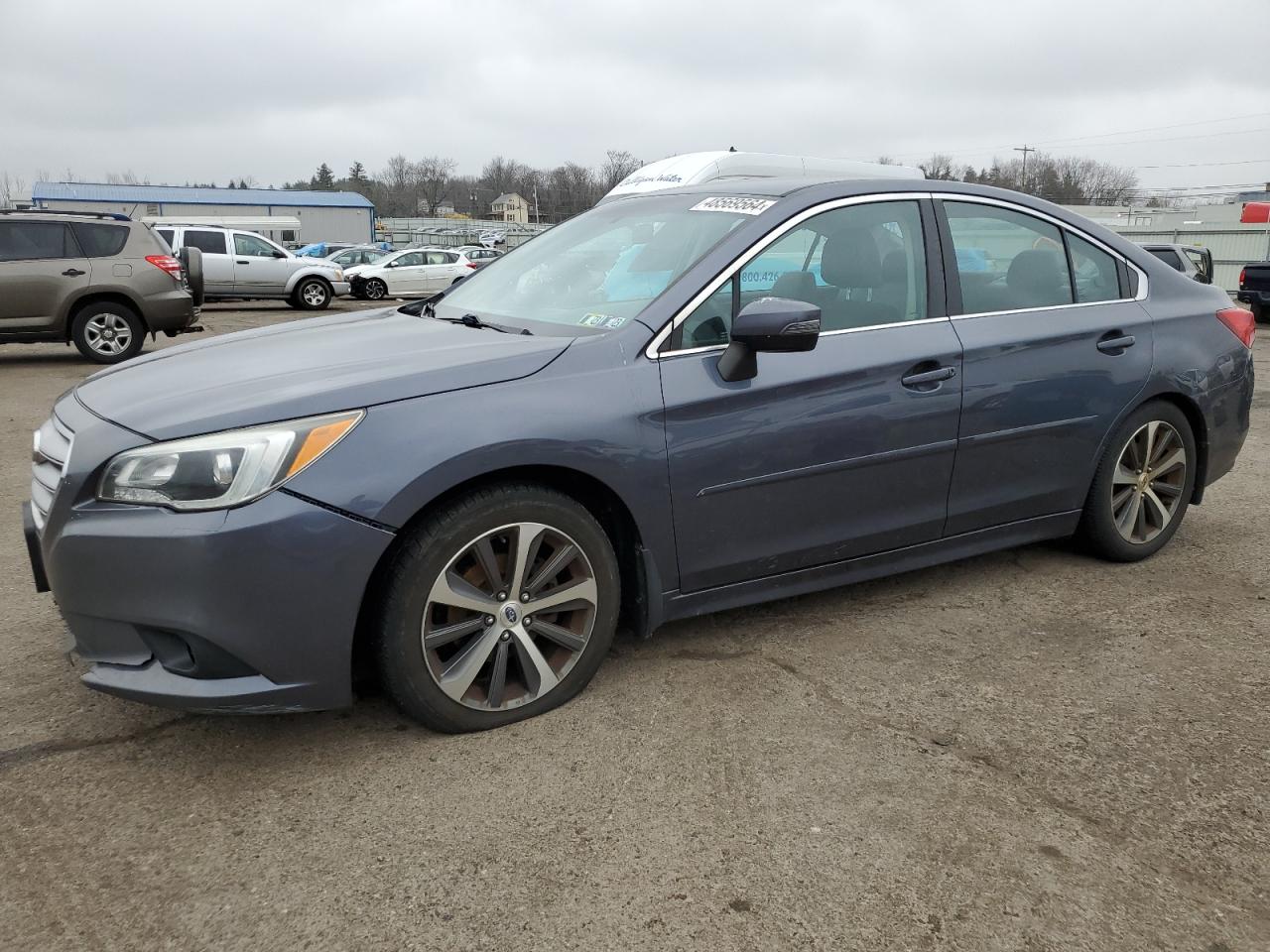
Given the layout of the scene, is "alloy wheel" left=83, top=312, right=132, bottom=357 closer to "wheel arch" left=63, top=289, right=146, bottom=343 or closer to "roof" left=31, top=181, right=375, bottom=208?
"wheel arch" left=63, top=289, right=146, bottom=343

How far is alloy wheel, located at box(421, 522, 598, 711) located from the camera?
2.80 meters

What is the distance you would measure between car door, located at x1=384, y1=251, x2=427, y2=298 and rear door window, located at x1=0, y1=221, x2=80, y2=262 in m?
14.2

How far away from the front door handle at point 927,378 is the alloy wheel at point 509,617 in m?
1.34

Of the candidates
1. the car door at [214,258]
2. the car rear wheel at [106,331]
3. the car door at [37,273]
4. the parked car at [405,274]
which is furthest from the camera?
the parked car at [405,274]

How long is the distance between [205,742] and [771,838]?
5.30ft

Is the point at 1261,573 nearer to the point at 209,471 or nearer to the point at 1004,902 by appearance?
the point at 1004,902

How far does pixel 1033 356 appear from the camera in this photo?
12.6ft

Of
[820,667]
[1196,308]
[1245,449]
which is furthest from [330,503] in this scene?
[1245,449]

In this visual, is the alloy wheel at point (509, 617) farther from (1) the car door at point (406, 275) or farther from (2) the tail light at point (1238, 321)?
(1) the car door at point (406, 275)

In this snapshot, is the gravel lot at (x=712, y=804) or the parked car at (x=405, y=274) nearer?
the gravel lot at (x=712, y=804)

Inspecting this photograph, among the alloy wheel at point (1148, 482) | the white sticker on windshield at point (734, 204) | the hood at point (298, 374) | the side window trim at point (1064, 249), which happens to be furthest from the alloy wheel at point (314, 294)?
the alloy wheel at point (1148, 482)

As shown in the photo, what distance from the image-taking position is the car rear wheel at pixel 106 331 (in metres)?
11.3

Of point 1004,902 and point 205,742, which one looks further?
point 205,742

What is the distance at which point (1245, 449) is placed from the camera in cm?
712
